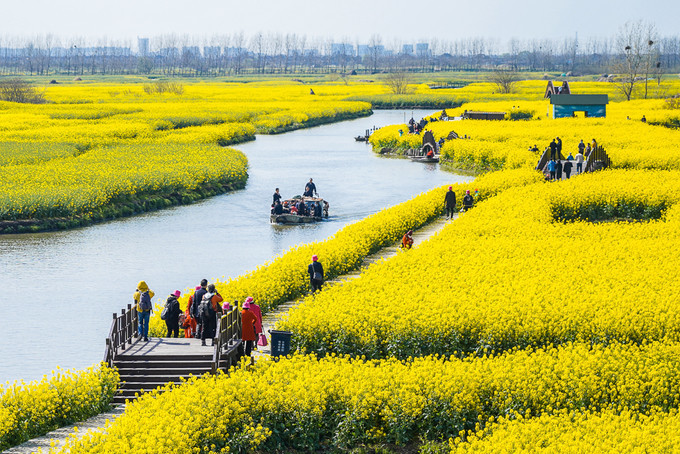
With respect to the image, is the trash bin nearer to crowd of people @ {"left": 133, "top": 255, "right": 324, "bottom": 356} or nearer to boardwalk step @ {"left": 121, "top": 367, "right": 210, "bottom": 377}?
crowd of people @ {"left": 133, "top": 255, "right": 324, "bottom": 356}

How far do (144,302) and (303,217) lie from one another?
26.7m

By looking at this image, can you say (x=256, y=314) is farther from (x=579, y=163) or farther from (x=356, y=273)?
(x=579, y=163)

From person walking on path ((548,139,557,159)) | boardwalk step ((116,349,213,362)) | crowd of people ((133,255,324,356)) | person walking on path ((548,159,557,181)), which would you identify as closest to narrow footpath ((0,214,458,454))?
crowd of people ((133,255,324,356))

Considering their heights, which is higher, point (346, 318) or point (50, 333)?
point (346, 318)

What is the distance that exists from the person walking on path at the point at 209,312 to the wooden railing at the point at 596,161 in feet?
119

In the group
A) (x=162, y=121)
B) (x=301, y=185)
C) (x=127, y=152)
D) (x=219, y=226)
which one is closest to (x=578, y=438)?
(x=219, y=226)

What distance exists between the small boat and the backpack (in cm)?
2620

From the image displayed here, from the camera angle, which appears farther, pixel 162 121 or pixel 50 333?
pixel 162 121

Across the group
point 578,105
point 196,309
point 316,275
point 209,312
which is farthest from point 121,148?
point 209,312

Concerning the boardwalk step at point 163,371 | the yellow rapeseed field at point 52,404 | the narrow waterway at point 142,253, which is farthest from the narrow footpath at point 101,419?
the narrow waterway at point 142,253

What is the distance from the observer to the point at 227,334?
68.5ft

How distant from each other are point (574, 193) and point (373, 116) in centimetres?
9507

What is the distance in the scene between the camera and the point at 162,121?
9588 centimetres

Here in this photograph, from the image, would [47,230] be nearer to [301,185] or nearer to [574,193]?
[301,185]
